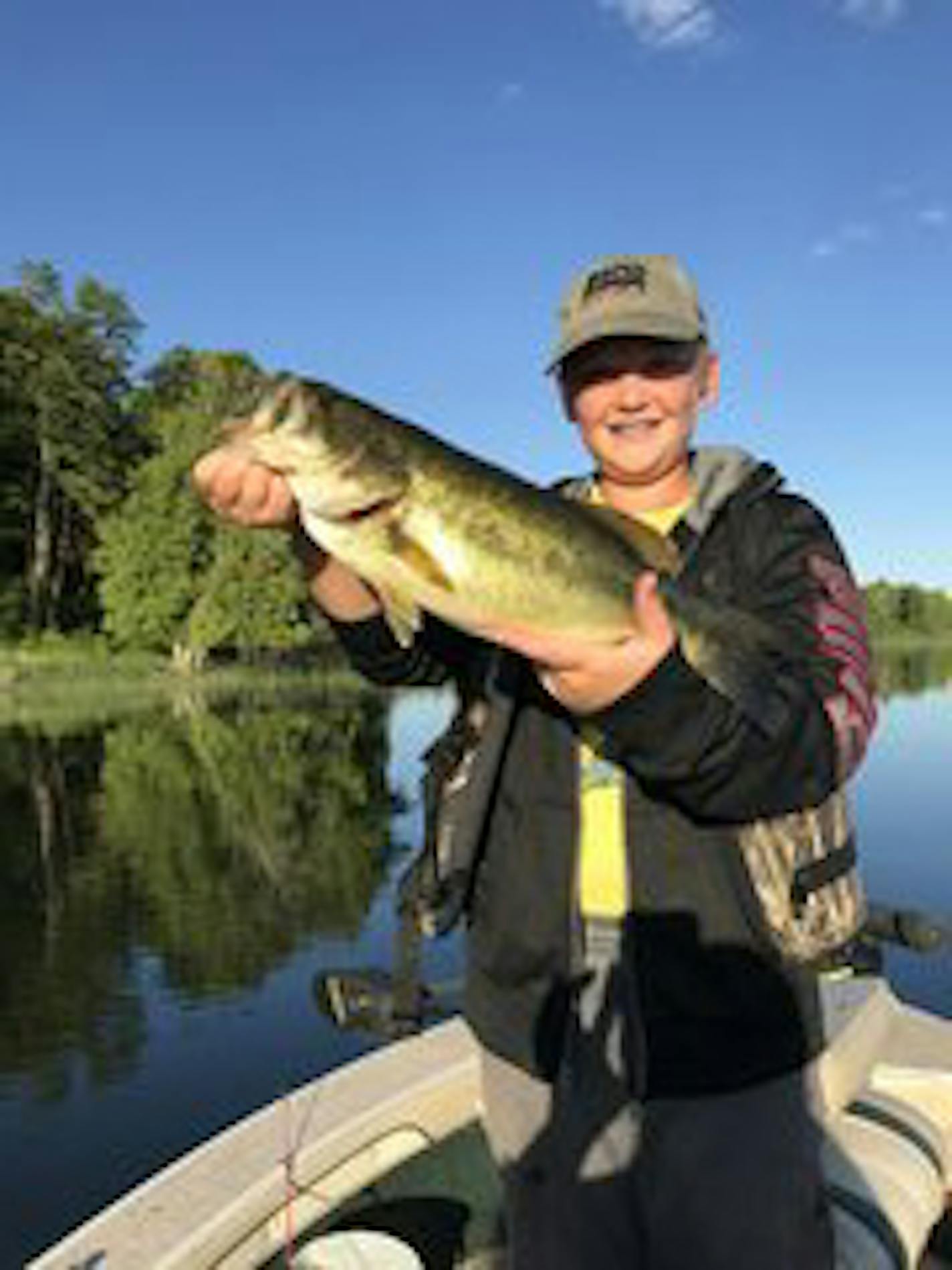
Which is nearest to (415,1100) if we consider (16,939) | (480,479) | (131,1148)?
(480,479)

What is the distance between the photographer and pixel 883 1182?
200 inches

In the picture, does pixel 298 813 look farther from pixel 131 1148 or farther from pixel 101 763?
pixel 131 1148

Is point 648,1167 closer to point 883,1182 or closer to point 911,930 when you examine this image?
point 883,1182

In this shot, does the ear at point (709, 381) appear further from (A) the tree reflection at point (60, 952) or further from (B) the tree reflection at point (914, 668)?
(B) the tree reflection at point (914, 668)

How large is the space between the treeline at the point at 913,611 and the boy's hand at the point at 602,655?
17301cm

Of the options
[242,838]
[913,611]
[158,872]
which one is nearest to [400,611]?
[158,872]

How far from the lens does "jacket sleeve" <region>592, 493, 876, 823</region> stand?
2602 mm

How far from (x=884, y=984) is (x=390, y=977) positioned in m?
2.33

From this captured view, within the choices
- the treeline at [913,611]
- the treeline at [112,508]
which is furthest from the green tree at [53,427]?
the treeline at [913,611]

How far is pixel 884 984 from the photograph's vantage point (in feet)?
19.6

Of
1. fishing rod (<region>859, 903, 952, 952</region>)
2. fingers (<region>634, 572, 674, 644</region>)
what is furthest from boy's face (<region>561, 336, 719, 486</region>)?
fishing rod (<region>859, 903, 952, 952</region>)

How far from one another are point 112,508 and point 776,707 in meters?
72.2

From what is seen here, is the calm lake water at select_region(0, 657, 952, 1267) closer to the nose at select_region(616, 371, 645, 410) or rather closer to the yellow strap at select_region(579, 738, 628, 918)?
the yellow strap at select_region(579, 738, 628, 918)

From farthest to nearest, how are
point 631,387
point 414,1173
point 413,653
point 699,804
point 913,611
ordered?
point 913,611 → point 414,1173 → point 413,653 → point 631,387 → point 699,804
